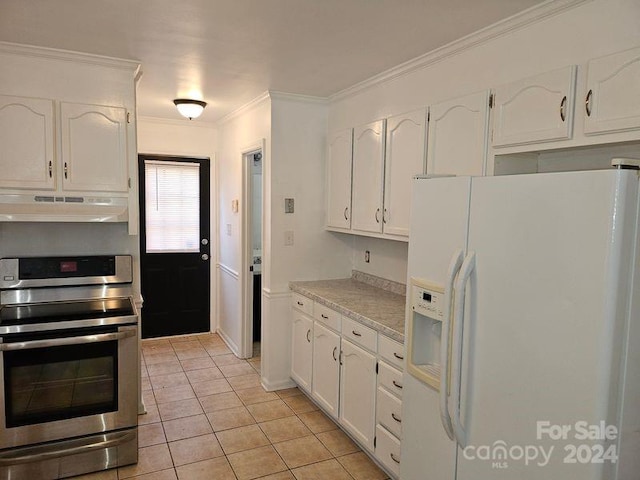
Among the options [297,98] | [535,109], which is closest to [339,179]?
[297,98]

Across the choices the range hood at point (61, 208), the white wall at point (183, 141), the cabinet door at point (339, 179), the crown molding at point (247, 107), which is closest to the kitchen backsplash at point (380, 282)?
the cabinet door at point (339, 179)

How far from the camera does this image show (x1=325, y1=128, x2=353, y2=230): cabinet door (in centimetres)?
347

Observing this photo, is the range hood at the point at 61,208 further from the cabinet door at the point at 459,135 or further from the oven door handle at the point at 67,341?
the cabinet door at the point at 459,135

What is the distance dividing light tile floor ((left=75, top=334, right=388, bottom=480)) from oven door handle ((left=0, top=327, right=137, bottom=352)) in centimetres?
79

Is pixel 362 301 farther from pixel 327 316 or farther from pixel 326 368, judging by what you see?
pixel 326 368

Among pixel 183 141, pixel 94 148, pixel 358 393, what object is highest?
pixel 183 141

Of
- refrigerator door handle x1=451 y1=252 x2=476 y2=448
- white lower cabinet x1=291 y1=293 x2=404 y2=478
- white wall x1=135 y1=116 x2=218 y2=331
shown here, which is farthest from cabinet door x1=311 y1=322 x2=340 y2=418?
white wall x1=135 y1=116 x2=218 y2=331

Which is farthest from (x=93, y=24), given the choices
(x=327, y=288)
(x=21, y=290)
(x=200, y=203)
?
(x=200, y=203)

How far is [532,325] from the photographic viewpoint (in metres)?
1.41

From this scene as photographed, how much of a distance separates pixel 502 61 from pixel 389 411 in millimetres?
1897

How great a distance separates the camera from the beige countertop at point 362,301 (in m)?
2.61

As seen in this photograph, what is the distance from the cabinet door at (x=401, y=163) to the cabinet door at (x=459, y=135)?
0.31ft

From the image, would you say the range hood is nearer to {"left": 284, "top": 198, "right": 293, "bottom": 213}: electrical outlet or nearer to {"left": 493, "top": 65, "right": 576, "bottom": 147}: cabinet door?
{"left": 284, "top": 198, "right": 293, "bottom": 213}: electrical outlet

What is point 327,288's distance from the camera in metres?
3.55
